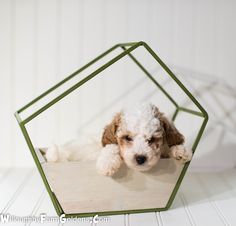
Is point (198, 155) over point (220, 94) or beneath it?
beneath

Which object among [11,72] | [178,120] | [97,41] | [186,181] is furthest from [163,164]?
[11,72]

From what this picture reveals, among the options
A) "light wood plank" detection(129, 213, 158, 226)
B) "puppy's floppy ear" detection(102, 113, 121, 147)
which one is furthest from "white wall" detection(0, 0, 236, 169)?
"light wood plank" detection(129, 213, 158, 226)

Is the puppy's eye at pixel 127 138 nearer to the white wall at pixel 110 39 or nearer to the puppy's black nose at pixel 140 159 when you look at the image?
the puppy's black nose at pixel 140 159

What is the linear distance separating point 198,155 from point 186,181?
0.84 feet

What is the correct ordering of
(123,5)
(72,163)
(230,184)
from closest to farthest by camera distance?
(72,163) → (230,184) → (123,5)

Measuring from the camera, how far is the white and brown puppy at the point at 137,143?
45.0 inches

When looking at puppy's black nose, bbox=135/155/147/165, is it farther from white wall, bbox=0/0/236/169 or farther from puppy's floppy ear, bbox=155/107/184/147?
white wall, bbox=0/0/236/169

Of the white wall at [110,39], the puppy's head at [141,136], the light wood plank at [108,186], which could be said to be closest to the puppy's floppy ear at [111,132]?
the puppy's head at [141,136]

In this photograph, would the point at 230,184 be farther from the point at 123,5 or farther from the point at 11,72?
the point at 11,72

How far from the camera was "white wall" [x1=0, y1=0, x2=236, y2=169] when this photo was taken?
1.80 m

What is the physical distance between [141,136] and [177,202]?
330 millimetres

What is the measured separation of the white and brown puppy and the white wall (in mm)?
619

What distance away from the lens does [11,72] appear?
6.02 ft

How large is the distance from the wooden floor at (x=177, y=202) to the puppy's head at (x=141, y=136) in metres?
0.18
